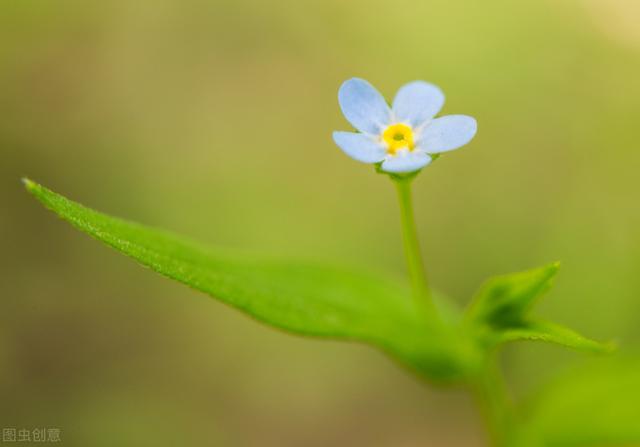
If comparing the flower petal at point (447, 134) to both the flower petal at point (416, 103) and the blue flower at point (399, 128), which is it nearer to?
the blue flower at point (399, 128)

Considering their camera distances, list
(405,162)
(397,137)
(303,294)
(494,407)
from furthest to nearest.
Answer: (494,407) → (303,294) → (397,137) → (405,162)

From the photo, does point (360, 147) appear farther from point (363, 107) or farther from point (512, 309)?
point (512, 309)

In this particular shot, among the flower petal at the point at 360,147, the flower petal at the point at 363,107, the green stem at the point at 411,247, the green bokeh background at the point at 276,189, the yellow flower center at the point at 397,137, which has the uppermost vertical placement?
the green bokeh background at the point at 276,189

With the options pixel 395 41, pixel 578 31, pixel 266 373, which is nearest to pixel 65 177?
pixel 266 373

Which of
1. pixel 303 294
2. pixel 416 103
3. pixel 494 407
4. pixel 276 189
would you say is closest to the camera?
pixel 416 103

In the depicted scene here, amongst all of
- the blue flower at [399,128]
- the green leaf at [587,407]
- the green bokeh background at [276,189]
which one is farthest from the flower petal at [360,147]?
the green bokeh background at [276,189]

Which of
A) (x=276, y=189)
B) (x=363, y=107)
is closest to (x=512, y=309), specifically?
(x=363, y=107)

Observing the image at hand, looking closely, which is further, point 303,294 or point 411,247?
point 303,294

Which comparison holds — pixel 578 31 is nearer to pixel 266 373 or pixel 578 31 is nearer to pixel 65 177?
pixel 266 373
